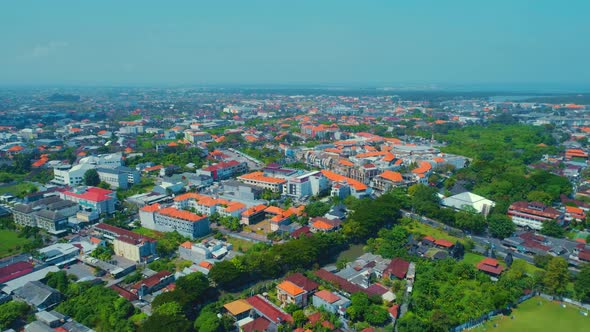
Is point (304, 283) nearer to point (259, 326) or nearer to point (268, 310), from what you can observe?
point (268, 310)

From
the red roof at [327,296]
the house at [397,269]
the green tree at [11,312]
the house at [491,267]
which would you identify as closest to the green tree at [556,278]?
the house at [491,267]

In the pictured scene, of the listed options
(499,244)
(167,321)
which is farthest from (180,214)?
(499,244)

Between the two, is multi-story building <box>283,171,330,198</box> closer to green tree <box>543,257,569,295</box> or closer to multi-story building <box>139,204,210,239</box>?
multi-story building <box>139,204,210,239</box>

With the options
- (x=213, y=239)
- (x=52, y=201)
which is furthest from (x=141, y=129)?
(x=213, y=239)

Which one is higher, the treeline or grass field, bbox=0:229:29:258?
the treeline

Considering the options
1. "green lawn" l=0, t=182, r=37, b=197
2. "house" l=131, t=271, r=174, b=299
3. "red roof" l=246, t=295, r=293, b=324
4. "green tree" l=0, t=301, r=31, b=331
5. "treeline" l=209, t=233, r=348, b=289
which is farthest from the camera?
"green lawn" l=0, t=182, r=37, b=197

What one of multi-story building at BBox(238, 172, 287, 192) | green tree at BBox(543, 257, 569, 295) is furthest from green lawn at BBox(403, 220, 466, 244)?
multi-story building at BBox(238, 172, 287, 192)
